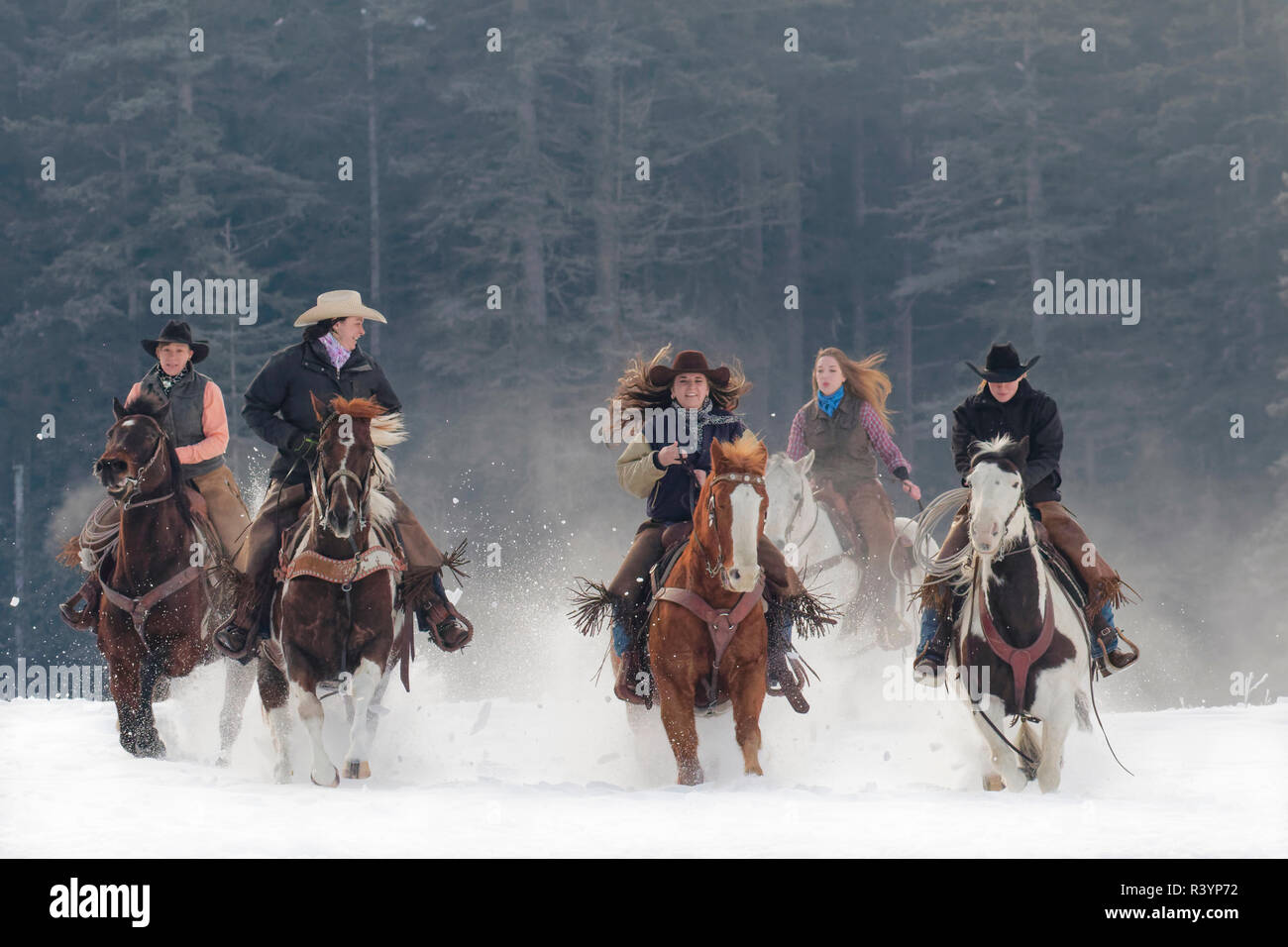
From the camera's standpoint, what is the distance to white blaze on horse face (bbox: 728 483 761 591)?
9.08 metres

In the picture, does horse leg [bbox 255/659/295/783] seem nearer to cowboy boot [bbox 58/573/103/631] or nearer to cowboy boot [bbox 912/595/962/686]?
cowboy boot [bbox 58/573/103/631]

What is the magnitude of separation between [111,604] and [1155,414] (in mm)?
27982

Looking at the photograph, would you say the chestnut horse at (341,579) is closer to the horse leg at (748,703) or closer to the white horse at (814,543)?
the horse leg at (748,703)

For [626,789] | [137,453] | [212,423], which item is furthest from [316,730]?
[212,423]

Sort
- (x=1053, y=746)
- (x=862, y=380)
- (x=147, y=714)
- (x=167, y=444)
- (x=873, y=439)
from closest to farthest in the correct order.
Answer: (x=1053, y=746)
(x=167, y=444)
(x=147, y=714)
(x=862, y=380)
(x=873, y=439)

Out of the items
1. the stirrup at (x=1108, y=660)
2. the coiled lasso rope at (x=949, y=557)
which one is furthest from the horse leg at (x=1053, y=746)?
the coiled lasso rope at (x=949, y=557)

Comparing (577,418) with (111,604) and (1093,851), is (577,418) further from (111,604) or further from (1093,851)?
(1093,851)

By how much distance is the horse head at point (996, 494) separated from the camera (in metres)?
9.20

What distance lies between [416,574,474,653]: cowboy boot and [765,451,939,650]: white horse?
3.98 metres

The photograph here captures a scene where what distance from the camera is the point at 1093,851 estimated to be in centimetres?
797

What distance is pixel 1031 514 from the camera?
33.7 feet

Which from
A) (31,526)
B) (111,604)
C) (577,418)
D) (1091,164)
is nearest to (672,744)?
(111,604)

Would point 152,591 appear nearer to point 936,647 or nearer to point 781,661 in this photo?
point 781,661

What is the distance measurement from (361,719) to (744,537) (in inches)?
106
